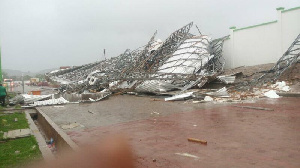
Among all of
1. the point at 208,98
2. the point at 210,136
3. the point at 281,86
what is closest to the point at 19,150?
the point at 210,136

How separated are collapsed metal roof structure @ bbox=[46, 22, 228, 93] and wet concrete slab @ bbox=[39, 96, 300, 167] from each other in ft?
24.2

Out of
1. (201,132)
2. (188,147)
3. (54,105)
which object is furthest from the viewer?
(54,105)

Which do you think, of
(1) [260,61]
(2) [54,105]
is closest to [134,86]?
(2) [54,105]

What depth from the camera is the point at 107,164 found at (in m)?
4.18

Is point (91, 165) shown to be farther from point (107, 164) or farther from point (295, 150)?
point (295, 150)

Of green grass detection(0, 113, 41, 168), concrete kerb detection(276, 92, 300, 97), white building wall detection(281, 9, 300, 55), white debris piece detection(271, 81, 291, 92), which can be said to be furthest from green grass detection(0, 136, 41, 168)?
white building wall detection(281, 9, 300, 55)

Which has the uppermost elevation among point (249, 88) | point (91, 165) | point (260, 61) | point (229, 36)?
point (229, 36)

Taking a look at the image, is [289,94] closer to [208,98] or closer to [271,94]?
[271,94]

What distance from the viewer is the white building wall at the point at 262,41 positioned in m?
16.9

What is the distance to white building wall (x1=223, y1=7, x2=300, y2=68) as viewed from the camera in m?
16.9

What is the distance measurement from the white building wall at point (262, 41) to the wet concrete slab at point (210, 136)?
410 inches

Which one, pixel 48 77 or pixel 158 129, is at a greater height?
pixel 48 77

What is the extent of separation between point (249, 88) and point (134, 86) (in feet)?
23.6

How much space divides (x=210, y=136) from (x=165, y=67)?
46.5ft
